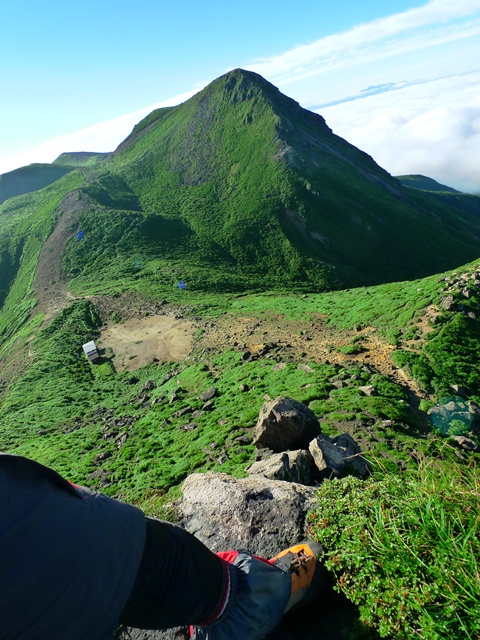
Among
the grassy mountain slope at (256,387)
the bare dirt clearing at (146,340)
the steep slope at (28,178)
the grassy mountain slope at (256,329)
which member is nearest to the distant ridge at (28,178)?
the steep slope at (28,178)

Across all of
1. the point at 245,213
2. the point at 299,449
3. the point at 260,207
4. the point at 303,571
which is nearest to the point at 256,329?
the point at 299,449

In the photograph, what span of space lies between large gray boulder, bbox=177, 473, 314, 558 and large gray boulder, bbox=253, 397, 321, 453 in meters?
4.61

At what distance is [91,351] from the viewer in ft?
136

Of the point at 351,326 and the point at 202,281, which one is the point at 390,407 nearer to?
the point at 351,326

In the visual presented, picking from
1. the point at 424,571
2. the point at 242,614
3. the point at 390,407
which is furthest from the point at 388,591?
the point at 390,407

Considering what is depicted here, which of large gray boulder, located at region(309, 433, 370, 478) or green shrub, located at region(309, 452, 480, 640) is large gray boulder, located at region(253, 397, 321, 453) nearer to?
large gray boulder, located at region(309, 433, 370, 478)

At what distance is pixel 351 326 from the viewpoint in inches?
1187

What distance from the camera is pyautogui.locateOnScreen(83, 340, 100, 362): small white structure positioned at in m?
41.0

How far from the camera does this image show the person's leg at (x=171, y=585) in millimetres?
4770

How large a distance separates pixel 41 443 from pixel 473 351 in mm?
29815

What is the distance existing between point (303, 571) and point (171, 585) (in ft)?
7.75

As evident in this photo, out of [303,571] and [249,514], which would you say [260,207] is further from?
[303,571]

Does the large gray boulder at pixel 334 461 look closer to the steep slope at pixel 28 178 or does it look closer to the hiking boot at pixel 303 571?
the hiking boot at pixel 303 571

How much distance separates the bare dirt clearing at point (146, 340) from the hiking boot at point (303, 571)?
94.3 feet
